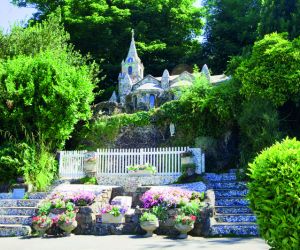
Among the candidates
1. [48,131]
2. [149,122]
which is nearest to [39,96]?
[48,131]

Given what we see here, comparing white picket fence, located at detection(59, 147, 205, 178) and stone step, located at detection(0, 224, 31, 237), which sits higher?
white picket fence, located at detection(59, 147, 205, 178)

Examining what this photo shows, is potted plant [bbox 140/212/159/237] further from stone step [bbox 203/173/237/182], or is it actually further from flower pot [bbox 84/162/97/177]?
flower pot [bbox 84/162/97/177]

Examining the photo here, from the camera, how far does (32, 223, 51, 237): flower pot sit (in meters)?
10.4

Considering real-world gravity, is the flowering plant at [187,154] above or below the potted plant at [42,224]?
above

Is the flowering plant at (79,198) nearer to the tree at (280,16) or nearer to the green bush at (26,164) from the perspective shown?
the green bush at (26,164)

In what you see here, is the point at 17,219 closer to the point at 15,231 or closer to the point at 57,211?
the point at 15,231

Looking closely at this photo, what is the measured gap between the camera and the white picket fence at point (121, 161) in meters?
17.1

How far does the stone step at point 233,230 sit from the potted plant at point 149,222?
4.66 feet

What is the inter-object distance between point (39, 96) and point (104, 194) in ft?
21.7

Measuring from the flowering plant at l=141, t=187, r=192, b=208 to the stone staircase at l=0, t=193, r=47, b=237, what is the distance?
333 centimetres

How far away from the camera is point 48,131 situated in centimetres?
1784

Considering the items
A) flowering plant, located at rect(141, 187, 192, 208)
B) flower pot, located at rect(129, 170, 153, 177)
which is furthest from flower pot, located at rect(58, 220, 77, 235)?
flower pot, located at rect(129, 170, 153, 177)

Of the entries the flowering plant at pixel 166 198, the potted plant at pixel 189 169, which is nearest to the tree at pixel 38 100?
the potted plant at pixel 189 169

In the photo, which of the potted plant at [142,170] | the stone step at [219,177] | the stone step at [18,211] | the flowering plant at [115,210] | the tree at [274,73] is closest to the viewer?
the flowering plant at [115,210]
